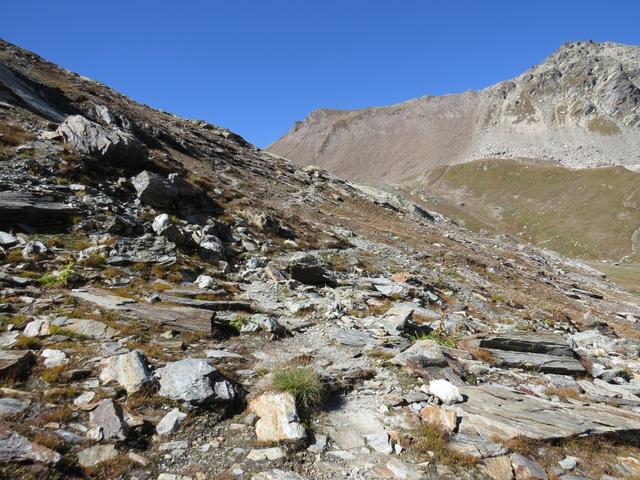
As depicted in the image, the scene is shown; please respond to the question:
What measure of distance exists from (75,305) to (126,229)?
7.77 metres

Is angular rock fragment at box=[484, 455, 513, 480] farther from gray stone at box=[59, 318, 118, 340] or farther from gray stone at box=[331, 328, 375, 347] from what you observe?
gray stone at box=[59, 318, 118, 340]

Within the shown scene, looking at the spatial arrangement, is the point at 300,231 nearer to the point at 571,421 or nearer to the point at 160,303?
the point at 160,303

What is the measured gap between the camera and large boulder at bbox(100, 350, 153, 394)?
790cm

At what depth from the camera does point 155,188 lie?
22.9 m

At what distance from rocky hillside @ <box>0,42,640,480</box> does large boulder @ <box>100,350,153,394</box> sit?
4cm

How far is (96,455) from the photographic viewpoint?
614 cm

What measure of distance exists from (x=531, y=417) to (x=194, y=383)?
7616 millimetres

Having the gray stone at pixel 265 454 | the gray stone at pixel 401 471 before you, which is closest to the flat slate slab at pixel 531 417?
the gray stone at pixel 401 471

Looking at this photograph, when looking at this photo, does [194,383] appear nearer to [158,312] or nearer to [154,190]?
[158,312]

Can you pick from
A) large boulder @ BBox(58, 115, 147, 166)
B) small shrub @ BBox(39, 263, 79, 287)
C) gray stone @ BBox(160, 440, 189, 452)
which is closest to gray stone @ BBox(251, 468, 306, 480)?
A: gray stone @ BBox(160, 440, 189, 452)

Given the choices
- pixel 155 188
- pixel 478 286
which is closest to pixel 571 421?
pixel 478 286

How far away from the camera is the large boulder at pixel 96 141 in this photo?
942 inches

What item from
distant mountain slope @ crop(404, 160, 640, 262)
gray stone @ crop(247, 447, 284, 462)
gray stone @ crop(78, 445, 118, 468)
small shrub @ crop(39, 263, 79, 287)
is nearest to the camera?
gray stone @ crop(78, 445, 118, 468)

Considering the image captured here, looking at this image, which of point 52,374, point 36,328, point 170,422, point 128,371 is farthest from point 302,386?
point 36,328
